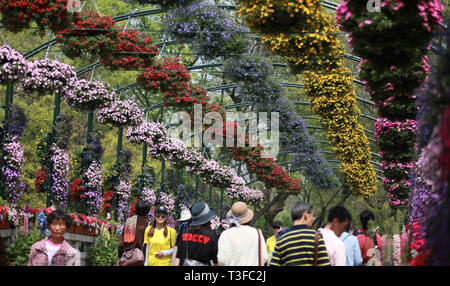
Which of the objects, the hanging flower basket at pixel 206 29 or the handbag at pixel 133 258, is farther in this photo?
the hanging flower basket at pixel 206 29

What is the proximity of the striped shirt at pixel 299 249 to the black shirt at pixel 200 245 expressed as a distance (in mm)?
1444

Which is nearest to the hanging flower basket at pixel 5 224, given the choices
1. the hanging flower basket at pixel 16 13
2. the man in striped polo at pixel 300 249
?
the hanging flower basket at pixel 16 13

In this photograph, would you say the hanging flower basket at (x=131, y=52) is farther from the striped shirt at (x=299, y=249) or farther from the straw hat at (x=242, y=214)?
the striped shirt at (x=299, y=249)

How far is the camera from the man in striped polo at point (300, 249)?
5.05m

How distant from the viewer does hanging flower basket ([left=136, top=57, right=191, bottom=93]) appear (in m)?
12.8

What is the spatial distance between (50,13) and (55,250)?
3.73 meters

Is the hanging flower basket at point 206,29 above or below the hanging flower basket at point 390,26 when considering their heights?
above

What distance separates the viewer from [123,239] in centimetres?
745

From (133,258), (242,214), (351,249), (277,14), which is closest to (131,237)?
(133,258)

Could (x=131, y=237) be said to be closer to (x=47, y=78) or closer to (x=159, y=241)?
(x=159, y=241)

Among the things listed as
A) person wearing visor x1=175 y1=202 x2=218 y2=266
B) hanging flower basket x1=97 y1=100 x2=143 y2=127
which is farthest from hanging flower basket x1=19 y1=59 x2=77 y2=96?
person wearing visor x1=175 y1=202 x2=218 y2=266

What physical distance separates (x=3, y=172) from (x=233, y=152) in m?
8.88

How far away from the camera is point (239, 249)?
6113 millimetres
